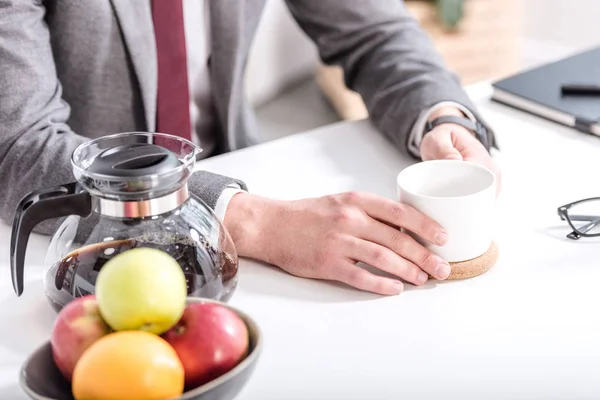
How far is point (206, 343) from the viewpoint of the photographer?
0.62 meters

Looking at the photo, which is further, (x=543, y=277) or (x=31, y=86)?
(x=31, y=86)

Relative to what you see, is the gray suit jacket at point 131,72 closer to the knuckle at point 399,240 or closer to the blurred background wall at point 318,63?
the knuckle at point 399,240

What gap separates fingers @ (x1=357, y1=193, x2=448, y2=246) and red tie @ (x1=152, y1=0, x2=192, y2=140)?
0.49 metres

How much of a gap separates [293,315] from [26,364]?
11.1 inches

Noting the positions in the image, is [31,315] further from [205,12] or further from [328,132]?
[205,12]

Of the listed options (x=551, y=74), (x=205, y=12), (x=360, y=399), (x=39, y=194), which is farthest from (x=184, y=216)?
(x=551, y=74)

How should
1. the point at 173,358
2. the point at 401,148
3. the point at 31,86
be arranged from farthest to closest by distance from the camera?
the point at 401,148
the point at 31,86
the point at 173,358

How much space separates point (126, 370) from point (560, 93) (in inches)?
37.6

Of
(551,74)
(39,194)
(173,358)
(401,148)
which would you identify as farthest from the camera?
(551,74)

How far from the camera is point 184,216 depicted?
2.61ft

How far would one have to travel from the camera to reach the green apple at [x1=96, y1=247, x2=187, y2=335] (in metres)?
0.60

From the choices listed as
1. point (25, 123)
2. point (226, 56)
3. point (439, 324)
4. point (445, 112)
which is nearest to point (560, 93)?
point (445, 112)

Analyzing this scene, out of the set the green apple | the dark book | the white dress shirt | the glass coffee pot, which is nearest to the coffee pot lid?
the glass coffee pot

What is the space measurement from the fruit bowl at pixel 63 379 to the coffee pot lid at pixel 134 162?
163mm
